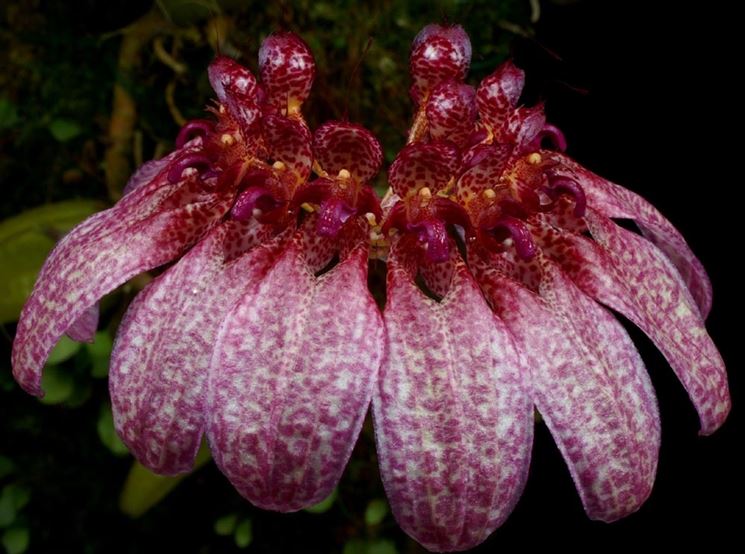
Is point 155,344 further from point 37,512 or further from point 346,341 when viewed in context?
point 37,512

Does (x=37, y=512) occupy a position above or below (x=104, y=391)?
below

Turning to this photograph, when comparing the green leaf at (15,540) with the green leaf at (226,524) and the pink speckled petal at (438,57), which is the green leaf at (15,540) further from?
the pink speckled petal at (438,57)

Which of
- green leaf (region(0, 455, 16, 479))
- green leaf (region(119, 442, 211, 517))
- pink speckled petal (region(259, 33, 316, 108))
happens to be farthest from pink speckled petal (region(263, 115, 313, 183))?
green leaf (region(0, 455, 16, 479))

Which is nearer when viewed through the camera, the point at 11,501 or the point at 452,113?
the point at 452,113

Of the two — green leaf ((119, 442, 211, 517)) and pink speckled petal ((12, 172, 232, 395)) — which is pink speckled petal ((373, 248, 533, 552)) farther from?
green leaf ((119, 442, 211, 517))

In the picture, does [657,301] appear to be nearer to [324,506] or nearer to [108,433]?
[324,506]

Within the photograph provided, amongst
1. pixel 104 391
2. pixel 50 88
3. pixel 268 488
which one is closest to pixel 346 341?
pixel 268 488

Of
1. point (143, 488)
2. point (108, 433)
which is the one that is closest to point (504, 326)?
point (143, 488)
